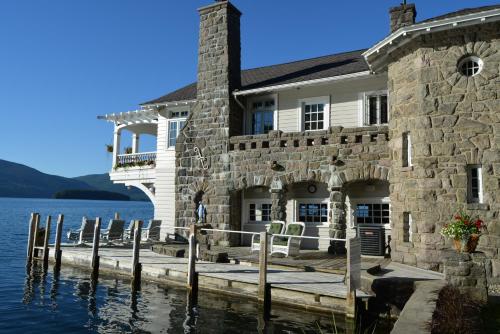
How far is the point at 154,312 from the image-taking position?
10562mm

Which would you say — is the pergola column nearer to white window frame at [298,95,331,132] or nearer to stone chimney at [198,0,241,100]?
stone chimney at [198,0,241,100]

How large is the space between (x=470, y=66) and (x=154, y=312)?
34.7ft

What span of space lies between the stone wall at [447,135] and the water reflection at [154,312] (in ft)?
13.7

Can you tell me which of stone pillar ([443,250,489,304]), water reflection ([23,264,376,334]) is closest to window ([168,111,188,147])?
water reflection ([23,264,376,334])

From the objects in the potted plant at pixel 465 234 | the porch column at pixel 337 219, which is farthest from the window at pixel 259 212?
the potted plant at pixel 465 234

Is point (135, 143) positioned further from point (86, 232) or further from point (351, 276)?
point (351, 276)

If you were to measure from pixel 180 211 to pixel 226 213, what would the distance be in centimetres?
231

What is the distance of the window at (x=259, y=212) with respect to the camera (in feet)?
59.4

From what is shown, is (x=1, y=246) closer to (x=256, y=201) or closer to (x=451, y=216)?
(x=256, y=201)

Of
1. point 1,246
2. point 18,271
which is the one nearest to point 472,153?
point 18,271

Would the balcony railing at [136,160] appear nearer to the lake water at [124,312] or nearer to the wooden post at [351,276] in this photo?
the lake water at [124,312]

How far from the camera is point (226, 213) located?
17594mm

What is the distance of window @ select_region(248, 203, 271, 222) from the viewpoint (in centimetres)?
1811

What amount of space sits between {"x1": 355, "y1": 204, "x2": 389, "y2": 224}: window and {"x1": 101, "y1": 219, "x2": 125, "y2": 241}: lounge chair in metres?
10.3
